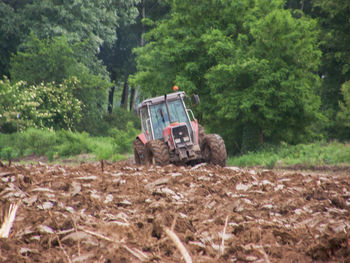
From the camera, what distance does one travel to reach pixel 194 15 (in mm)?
23656

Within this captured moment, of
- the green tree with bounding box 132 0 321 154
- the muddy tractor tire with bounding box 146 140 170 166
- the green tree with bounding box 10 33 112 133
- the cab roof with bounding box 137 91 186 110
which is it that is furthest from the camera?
the green tree with bounding box 10 33 112 133

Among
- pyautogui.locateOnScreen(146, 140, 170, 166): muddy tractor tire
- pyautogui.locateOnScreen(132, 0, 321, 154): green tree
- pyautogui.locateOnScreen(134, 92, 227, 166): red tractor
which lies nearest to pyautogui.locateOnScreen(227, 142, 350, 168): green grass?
pyautogui.locateOnScreen(132, 0, 321, 154): green tree

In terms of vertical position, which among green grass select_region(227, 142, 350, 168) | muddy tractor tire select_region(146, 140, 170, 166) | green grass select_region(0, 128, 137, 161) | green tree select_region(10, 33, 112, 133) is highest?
green tree select_region(10, 33, 112, 133)

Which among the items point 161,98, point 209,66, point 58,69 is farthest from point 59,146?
point 161,98

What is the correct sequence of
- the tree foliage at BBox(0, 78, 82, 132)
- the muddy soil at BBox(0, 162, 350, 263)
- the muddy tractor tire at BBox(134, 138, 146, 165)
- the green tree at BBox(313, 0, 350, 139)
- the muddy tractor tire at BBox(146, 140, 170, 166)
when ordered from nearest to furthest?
the muddy soil at BBox(0, 162, 350, 263) < the muddy tractor tire at BBox(146, 140, 170, 166) < the muddy tractor tire at BBox(134, 138, 146, 165) < the green tree at BBox(313, 0, 350, 139) < the tree foliage at BBox(0, 78, 82, 132)

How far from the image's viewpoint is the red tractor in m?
13.3

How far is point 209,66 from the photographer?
2281 cm

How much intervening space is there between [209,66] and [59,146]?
895 centimetres

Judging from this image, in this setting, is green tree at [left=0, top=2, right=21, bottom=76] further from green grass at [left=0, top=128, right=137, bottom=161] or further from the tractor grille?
the tractor grille

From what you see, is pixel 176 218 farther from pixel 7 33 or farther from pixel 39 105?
pixel 7 33

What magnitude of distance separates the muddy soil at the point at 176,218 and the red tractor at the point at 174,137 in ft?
11.0

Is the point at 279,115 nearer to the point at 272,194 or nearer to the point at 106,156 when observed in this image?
the point at 106,156

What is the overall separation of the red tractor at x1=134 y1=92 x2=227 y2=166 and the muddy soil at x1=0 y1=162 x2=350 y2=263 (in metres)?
3.35

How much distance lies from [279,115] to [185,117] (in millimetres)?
6422
